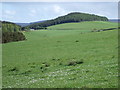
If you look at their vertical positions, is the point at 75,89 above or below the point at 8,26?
below

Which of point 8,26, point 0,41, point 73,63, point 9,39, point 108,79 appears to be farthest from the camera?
point 8,26

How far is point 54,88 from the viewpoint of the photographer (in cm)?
1004

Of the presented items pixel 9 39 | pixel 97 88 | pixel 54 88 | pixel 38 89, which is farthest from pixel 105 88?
pixel 9 39

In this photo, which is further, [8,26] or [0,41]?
[8,26]

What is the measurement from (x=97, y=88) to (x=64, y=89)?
155 cm

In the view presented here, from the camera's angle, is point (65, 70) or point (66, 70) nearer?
point (66, 70)

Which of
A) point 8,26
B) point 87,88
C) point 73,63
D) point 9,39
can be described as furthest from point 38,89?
point 8,26

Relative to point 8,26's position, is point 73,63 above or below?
below

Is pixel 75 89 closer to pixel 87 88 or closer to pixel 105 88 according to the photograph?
pixel 87 88

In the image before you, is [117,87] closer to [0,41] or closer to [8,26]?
[0,41]

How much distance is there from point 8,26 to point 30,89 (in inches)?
5014

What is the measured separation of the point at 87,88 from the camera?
9188 millimetres

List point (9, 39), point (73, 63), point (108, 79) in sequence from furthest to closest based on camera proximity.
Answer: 1. point (9, 39)
2. point (73, 63)
3. point (108, 79)

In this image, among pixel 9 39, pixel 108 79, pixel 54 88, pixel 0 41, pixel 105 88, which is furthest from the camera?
→ pixel 9 39
